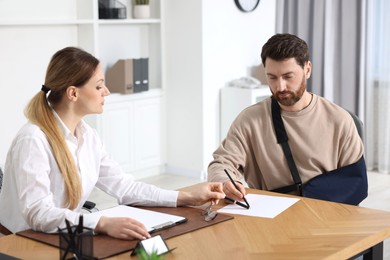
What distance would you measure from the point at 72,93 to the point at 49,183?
0.35 m

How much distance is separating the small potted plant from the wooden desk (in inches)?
143

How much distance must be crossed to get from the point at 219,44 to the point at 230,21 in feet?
0.75

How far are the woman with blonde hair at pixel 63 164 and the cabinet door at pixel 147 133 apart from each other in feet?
10.6

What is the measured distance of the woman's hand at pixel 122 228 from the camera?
222 cm

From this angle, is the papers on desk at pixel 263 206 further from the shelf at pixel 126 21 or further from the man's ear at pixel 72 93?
the shelf at pixel 126 21

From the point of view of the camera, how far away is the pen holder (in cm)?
198

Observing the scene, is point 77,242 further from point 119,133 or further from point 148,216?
point 119,133

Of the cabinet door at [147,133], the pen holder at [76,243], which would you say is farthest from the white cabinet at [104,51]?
the pen holder at [76,243]

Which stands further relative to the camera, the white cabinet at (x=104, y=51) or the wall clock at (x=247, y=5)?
the wall clock at (x=247, y=5)

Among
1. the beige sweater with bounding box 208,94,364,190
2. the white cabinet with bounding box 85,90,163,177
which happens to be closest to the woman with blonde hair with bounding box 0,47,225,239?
the beige sweater with bounding box 208,94,364,190

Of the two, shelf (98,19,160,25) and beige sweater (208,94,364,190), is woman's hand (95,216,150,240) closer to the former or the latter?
beige sweater (208,94,364,190)

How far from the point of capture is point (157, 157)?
247 inches

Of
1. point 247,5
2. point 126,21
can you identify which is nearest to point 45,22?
point 126,21

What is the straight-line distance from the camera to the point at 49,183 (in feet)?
7.93
